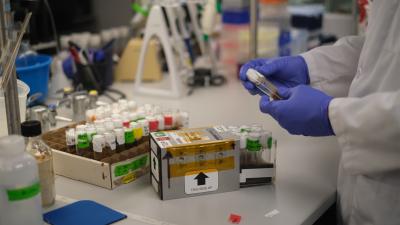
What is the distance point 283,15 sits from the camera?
2523 mm

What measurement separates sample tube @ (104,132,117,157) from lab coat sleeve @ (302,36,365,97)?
593 mm

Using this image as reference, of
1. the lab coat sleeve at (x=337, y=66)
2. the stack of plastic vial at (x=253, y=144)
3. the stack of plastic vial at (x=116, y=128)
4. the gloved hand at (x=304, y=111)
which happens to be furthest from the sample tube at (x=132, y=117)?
the lab coat sleeve at (x=337, y=66)

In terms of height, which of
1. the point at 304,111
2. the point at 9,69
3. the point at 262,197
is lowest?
the point at 262,197

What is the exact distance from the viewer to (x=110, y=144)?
116 cm

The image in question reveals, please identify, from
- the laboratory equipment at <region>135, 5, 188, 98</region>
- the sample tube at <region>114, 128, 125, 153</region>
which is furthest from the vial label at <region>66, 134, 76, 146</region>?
the laboratory equipment at <region>135, 5, 188, 98</region>

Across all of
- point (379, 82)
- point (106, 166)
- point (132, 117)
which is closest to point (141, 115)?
point (132, 117)

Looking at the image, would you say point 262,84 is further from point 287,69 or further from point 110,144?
point 110,144

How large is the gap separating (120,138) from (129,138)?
3 cm

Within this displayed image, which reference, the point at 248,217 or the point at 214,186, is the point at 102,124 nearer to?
the point at 214,186

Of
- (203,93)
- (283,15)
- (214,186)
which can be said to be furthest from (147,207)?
(283,15)

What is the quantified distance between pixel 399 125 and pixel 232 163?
0.38m

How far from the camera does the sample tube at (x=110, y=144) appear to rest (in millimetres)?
1155

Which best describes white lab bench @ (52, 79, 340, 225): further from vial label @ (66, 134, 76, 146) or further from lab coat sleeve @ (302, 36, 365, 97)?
lab coat sleeve @ (302, 36, 365, 97)

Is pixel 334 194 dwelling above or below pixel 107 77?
below
